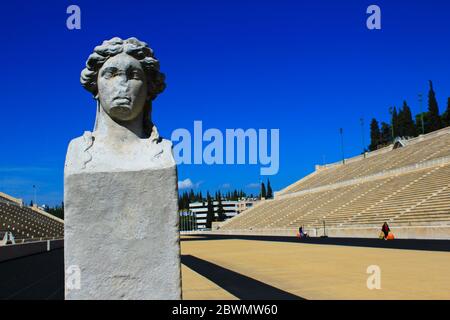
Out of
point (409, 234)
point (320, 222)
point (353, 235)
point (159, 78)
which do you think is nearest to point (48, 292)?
point (159, 78)

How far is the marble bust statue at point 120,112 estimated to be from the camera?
3520 millimetres

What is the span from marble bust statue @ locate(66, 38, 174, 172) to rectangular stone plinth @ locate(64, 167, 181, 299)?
282mm

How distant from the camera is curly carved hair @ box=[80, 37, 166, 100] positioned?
3.63 metres

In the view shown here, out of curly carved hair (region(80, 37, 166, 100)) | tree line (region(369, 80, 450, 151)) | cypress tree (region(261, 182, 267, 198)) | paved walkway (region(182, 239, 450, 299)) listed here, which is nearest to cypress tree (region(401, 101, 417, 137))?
tree line (region(369, 80, 450, 151))

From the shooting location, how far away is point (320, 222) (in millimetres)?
35062

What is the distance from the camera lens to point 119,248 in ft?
11.0

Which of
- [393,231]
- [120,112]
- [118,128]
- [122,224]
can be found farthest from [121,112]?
[393,231]

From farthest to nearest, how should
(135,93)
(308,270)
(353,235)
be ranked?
(353,235), (308,270), (135,93)

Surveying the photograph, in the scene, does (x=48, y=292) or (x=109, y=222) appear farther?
(x=48, y=292)

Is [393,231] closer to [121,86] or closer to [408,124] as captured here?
[121,86]

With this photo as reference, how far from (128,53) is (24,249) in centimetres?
1896

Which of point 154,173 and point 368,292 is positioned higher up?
point 154,173
